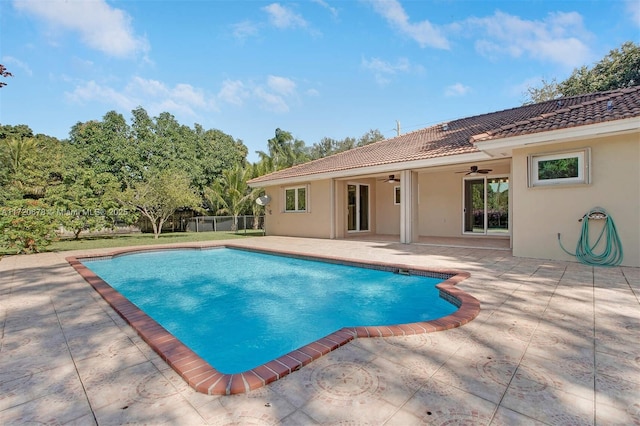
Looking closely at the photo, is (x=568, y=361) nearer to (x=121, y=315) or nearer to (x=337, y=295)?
(x=337, y=295)

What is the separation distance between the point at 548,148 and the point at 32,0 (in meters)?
17.0

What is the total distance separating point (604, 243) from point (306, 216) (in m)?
11.9

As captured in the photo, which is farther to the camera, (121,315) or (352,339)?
(121,315)

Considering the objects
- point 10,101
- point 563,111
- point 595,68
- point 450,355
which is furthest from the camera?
point 595,68

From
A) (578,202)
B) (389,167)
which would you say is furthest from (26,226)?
(578,202)

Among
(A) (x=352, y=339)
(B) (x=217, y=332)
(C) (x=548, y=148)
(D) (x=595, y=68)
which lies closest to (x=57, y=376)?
(B) (x=217, y=332)

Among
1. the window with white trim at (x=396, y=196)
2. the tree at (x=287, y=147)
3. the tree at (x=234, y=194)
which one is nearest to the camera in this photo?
the window with white trim at (x=396, y=196)

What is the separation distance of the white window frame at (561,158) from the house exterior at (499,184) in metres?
0.02

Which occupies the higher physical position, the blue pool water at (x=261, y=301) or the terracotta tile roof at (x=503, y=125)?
the terracotta tile roof at (x=503, y=125)

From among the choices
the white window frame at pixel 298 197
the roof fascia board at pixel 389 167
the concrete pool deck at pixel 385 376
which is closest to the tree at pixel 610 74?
the roof fascia board at pixel 389 167

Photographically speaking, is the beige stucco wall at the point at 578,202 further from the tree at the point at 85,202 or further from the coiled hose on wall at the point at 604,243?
the tree at the point at 85,202

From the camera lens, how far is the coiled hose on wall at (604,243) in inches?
286

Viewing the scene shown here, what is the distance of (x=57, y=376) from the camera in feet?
8.98

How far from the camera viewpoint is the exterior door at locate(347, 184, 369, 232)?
53.4 ft
